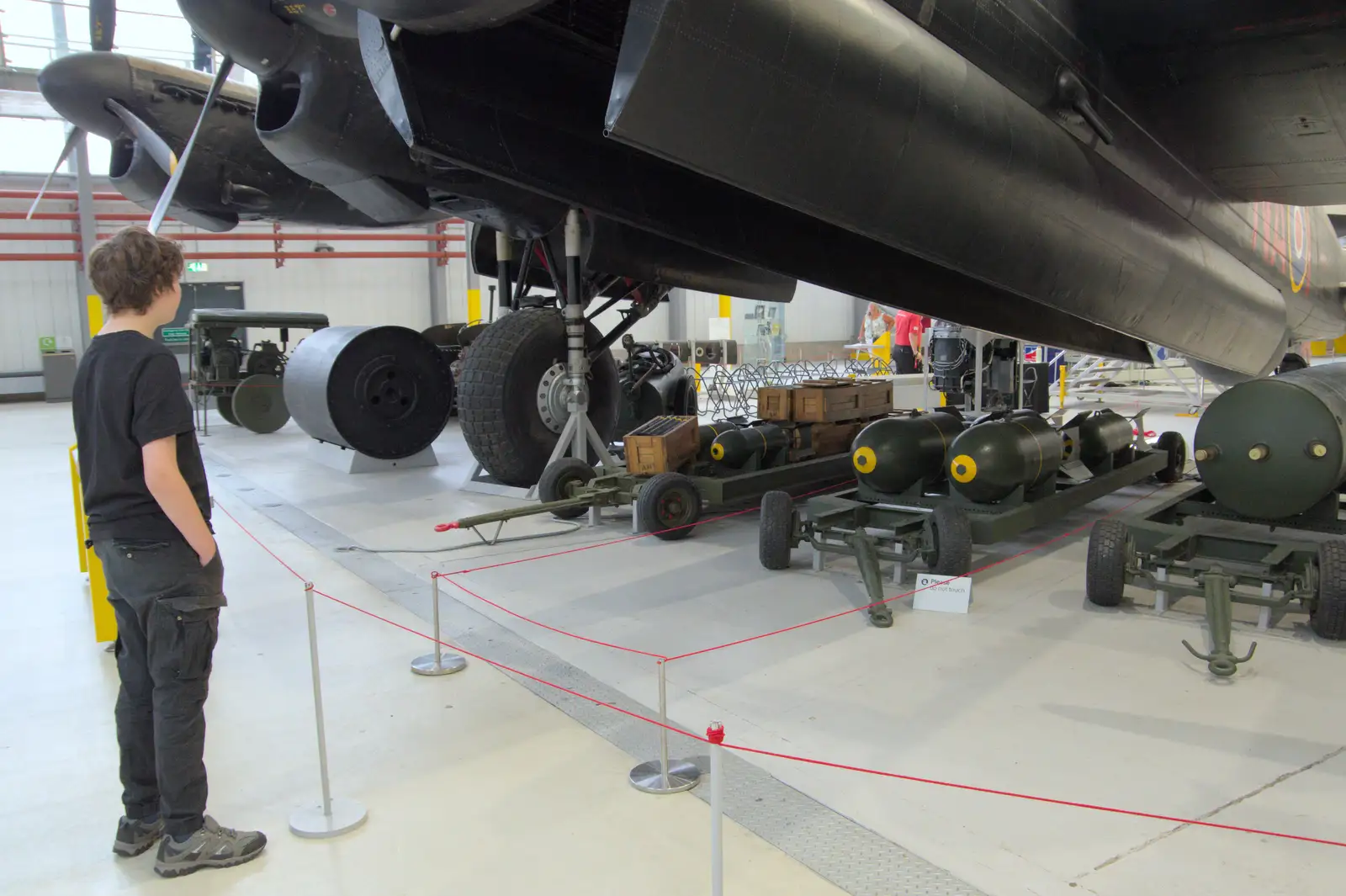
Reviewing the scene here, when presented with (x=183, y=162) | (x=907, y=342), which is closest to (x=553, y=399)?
(x=183, y=162)

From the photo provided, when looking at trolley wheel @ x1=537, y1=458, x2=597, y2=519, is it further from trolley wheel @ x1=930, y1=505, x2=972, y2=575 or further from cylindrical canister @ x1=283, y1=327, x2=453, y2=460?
Answer: cylindrical canister @ x1=283, y1=327, x2=453, y2=460

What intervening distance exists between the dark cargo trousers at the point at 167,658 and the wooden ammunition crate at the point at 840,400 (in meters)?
5.23

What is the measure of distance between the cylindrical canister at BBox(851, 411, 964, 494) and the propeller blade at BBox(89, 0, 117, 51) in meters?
5.94

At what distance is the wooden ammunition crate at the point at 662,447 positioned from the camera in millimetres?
6473

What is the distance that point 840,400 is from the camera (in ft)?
24.0

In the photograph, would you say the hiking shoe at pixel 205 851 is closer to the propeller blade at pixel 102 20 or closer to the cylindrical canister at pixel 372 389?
the propeller blade at pixel 102 20

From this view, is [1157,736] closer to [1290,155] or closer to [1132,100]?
[1132,100]

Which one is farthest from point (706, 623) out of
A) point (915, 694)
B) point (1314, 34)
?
point (1314, 34)

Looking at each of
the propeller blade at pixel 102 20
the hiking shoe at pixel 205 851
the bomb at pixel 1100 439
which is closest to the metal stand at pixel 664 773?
the hiking shoe at pixel 205 851

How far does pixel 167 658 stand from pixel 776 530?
3.56 metres

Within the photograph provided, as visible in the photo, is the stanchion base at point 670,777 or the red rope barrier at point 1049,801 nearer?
the red rope barrier at point 1049,801

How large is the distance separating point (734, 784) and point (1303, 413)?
3795mm

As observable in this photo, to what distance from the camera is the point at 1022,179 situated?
4.41 metres

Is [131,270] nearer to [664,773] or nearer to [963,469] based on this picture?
[664,773]
